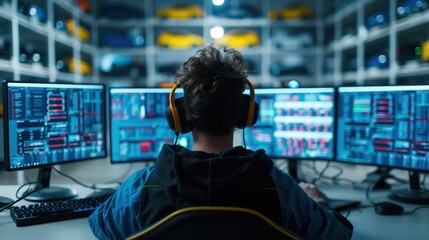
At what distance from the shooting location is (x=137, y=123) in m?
1.64

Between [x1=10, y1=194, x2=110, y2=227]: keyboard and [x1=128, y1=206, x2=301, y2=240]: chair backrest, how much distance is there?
57 cm

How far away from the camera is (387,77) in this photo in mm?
3570

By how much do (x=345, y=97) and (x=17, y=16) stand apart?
7.84 ft

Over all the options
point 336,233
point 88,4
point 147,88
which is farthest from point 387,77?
point 88,4

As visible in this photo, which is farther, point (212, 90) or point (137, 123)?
point (137, 123)

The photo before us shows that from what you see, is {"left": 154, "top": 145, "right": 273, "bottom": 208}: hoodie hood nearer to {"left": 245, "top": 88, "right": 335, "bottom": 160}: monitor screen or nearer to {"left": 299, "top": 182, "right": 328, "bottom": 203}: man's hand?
{"left": 299, "top": 182, "right": 328, "bottom": 203}: man's hand

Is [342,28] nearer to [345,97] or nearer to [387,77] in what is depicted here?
[387,77]

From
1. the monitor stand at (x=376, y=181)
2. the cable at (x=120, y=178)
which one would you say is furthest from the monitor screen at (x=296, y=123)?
the cable at (x=120, y=178)

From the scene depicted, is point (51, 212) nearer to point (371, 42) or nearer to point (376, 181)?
point (376, 181)

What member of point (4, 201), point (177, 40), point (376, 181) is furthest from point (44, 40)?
point (376, 181)

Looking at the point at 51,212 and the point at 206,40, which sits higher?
the point at 206,40

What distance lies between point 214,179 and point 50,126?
2.97 feet

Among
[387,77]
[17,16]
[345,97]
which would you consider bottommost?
[345,97]

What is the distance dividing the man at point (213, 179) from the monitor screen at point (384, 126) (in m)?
0.59
